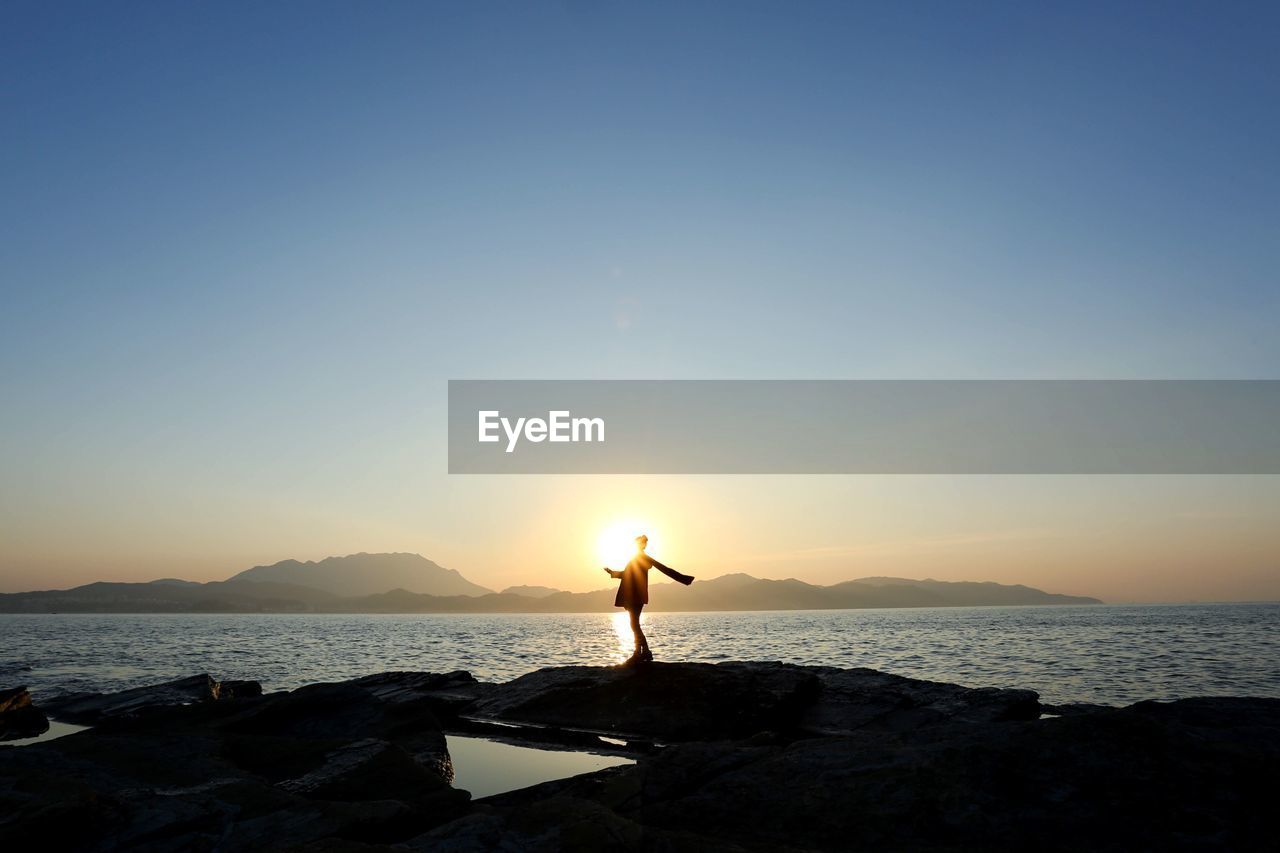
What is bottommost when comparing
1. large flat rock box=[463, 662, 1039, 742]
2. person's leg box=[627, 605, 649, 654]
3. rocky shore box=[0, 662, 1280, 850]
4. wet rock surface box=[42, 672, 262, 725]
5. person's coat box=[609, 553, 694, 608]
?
wet rock surface box=[42, 672, 262, 725]

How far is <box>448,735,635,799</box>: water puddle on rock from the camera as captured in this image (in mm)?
10328

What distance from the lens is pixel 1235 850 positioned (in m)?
5.57

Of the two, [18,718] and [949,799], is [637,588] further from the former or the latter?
[18,718]

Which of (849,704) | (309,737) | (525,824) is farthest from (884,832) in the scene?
(309,737)

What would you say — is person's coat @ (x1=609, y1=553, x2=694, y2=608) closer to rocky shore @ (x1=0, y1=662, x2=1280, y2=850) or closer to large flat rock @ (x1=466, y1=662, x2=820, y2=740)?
large flat rock @ (x1=466, y1=662, x2=820, y2=740)

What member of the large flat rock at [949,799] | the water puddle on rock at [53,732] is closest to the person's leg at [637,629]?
the large flat rock at [949,799]

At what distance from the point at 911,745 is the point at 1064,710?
1143 cm

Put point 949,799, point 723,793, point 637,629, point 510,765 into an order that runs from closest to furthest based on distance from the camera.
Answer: point 949,799, point 723,793, point 510,765, point 637,629

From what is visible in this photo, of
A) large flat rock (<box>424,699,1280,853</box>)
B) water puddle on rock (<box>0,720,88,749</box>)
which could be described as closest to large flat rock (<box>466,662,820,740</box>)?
large flat rock (<box>424,699,1280,853</box>)

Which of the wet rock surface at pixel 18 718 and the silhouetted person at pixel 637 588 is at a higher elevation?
the silhouetted person at pixel 637 588

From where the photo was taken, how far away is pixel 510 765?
11.5 m

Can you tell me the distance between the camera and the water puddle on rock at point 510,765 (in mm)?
10328

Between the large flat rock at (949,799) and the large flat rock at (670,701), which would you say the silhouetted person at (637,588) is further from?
the large flat rock at (949,799)

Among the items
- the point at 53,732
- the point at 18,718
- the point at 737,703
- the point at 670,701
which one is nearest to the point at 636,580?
the point at 670,701
